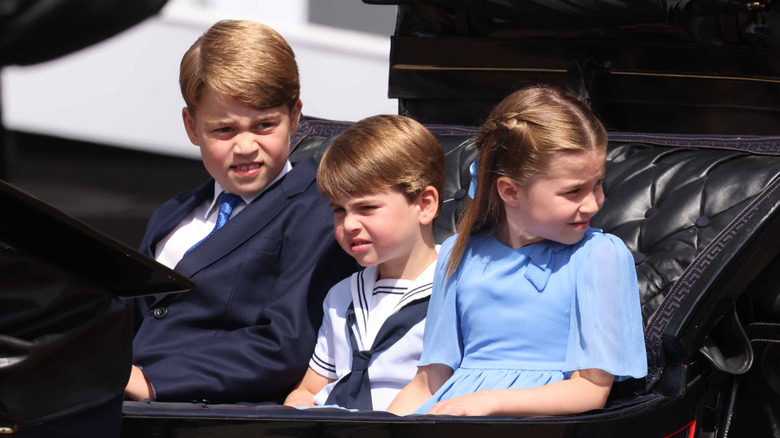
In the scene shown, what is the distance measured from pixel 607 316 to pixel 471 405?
279 mm

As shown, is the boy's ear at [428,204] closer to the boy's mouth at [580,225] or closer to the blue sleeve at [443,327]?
the blue sleeve at [443,327]

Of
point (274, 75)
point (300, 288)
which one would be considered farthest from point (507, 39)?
point (300, 288)

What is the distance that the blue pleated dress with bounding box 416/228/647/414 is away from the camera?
174cm

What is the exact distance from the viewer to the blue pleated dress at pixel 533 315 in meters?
1.74

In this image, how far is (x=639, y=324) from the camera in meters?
1.77

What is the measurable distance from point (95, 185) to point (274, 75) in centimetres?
303

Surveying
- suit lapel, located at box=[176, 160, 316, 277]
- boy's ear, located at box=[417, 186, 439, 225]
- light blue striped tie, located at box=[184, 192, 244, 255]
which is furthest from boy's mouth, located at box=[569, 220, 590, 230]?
light blue striped tie, located at box=[184, 192, 244, 255]

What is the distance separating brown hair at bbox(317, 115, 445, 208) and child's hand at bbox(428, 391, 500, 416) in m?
0.43

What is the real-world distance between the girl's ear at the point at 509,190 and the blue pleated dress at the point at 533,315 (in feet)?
0.32

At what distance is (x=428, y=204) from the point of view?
6.58ft

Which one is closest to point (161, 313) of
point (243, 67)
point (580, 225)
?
point (243, 67)

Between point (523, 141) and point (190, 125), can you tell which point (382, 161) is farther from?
point (190, 125)

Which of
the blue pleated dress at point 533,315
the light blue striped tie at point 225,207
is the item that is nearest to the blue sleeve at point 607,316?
the blue pleated dress at point 533,315

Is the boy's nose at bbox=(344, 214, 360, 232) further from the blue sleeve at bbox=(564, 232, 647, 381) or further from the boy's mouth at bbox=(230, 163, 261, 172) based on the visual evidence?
the blue sleeve at bbox=(564, 232, 647, 381)
